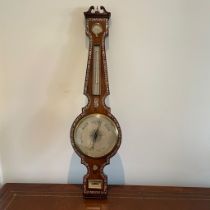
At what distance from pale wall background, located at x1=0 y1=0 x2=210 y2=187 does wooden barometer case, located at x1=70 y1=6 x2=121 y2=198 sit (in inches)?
3.0

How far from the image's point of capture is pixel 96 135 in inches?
41.1

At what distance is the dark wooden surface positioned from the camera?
39.4 inches

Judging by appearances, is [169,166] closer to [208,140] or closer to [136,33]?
[208,140]

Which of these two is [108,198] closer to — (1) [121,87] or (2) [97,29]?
(1) [121,87]

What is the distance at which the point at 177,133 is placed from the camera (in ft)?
3.84

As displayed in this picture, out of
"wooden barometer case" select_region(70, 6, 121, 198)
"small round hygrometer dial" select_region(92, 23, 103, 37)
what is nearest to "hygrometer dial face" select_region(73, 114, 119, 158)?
"wooden barometer case" select_region(70, 6, 121, 198)

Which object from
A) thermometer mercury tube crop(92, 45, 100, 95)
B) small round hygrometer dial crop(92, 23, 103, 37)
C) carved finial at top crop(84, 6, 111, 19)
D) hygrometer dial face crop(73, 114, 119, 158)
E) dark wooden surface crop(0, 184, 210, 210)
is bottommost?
dark wooden surface crop(0, 184, 210, 210)

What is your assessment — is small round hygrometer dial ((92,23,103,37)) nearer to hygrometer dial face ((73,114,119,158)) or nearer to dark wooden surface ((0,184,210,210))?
hygrometer dial face ((73,114,119,158))

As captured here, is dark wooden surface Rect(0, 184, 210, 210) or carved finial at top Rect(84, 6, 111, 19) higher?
carved finial at top Rect(84, 6, 111, 19)

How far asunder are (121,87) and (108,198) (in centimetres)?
43

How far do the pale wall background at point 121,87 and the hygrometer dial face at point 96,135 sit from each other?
0.13m

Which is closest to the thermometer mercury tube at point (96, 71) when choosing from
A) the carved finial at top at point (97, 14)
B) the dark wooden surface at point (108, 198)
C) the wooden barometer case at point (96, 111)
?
the wooden barometer case at point (96, 111)

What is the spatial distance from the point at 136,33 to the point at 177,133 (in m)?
0.44

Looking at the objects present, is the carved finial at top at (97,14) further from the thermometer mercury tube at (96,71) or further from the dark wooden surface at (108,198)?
the dark wooden surface at (108,198)
